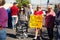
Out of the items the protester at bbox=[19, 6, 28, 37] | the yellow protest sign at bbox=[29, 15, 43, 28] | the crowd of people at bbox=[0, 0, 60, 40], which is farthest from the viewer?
the protester at bbox=[19, 6, 28, 37]

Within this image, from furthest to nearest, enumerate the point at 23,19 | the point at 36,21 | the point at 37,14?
1. the point at 23,19
2. the point at 36,21
3. the point at 37,14

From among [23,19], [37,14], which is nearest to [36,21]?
[37,14]

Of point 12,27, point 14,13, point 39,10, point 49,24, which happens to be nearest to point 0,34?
point 49,24

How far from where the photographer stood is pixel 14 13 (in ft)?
57.6

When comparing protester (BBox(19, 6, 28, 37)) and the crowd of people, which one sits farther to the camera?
protester (BBox(19, 6, 28, 37))

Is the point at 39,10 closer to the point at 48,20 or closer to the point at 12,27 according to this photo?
the point at 48,20

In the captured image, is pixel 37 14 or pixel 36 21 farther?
pixel 36 21

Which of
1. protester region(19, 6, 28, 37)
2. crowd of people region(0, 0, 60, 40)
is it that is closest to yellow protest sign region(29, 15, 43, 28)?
crowd of people region(0, 0, 60, 40)

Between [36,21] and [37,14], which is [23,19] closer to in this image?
[36,21]

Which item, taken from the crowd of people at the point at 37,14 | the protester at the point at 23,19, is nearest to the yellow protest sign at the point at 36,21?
the crowd of people at the point at 37,14

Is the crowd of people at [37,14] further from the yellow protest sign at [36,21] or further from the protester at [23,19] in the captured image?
the yellow protest sign at [36,21]

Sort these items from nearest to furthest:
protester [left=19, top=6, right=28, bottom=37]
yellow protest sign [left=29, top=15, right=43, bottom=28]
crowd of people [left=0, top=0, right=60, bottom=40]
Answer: crowd of people [left=0, top=0, right=60, bottom=40] < yellow protest sign [left=29, top=15, right=43, bottom=28] < protester [left=19, top=6, right=28, bottom=37]

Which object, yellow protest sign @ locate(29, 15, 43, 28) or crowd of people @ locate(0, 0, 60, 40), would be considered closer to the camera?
crowd of people @ locate(0, 0, 60, 40)

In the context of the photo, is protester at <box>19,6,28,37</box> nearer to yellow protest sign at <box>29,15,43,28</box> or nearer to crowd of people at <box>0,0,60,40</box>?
crowd of people at <box>0,0,60,40</box>
